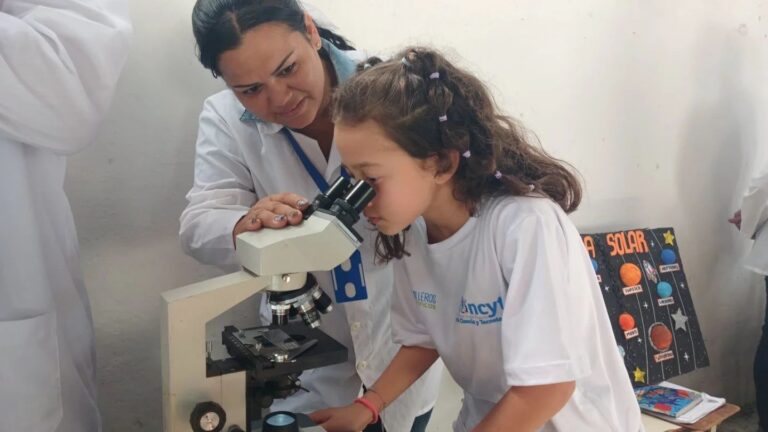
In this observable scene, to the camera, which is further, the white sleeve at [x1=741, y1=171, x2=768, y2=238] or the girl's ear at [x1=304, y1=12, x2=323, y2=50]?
the white sleeve at [x1=741, y1=171, x2=768, y2=238]

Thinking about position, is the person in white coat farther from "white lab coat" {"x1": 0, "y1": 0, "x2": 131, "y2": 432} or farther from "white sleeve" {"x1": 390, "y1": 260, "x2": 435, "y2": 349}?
"white lab coat" {"x1": 0, "y1": 0, "x2": 131, "y2": 432}

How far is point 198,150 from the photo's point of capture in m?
1.35

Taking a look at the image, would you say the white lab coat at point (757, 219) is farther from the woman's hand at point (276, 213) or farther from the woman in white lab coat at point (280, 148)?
the woman's hand at point (276, 213)

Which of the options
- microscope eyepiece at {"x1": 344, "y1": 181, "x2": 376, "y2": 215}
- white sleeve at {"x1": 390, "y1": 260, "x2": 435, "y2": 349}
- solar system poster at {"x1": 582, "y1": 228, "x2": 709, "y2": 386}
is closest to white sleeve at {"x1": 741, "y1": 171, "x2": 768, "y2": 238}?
solar system poster at {"x1": 582, "y1": 228, "x2": 709, "y2": 386}

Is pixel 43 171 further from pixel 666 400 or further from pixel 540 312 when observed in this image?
pixel 666 400

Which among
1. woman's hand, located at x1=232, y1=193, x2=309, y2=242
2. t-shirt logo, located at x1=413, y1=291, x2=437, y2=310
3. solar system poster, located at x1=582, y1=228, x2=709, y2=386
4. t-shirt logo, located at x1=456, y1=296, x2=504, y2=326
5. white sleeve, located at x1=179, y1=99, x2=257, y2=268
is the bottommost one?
solar system poster, located at x1=582, y1=228, x2=709, y2=386

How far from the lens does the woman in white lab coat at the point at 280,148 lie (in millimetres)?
1125

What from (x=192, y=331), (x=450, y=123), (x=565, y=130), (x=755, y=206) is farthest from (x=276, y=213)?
(x=755, y=206)

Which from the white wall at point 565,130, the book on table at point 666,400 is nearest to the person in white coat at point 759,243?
the white wall at point 565,130

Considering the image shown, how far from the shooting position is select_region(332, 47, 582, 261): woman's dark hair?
A: 3.33ft

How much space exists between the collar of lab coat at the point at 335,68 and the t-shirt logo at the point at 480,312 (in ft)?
1.71

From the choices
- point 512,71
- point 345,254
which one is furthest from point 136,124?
point 512,71

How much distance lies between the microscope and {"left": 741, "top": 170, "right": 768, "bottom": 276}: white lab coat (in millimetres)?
2099

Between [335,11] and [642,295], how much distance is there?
4.78ft
